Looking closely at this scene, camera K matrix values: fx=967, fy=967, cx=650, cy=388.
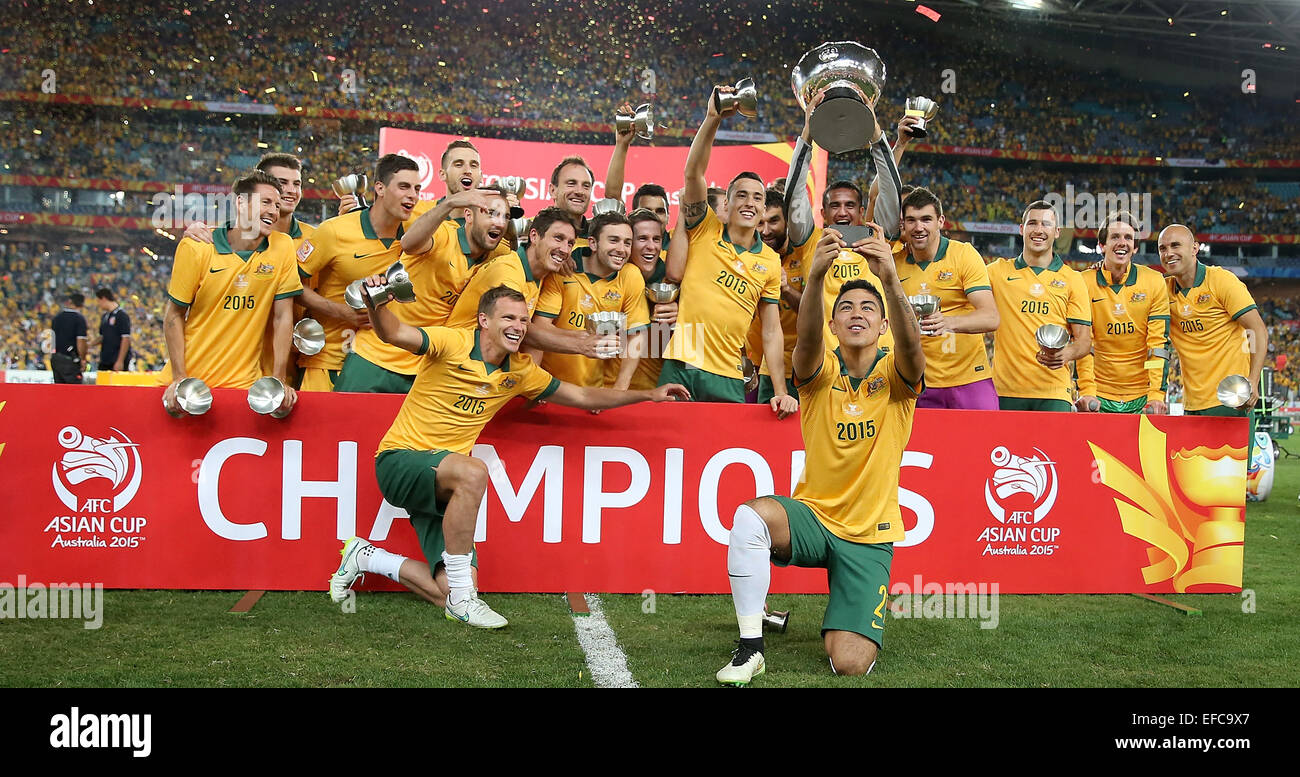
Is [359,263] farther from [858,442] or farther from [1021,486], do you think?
[1021,486]

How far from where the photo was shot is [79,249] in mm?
29859

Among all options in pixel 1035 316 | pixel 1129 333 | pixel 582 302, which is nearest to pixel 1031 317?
pixel 1035 316

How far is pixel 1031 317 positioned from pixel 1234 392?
1319mm

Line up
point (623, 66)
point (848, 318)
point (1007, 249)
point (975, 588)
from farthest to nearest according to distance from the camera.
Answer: point (1007, 249)
point (623, 66)
point (975, 588)
point (848, 318)

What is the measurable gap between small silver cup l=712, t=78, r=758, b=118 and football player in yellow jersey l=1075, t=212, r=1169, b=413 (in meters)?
3.85

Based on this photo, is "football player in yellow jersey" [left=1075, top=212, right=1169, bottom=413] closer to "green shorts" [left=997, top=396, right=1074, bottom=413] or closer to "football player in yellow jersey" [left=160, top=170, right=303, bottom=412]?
"green shorts" [left=997, top=396, right=1074, bottom=413]

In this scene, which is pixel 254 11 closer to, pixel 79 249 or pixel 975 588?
pixel 79 249

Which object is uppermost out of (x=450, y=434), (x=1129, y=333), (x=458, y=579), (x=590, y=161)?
(x=590, y=161)

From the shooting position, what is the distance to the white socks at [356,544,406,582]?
507 centimetres

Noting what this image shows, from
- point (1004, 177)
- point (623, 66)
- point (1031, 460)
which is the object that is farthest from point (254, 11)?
point (1031, 460)

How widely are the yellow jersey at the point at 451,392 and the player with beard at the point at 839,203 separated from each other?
1.66 meters

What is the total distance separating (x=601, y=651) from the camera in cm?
428

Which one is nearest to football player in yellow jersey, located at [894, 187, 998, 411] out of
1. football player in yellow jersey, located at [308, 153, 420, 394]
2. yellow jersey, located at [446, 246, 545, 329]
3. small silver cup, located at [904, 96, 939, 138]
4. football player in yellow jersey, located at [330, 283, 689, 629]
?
small silver cup, located at [904, 96, 939, 138]
